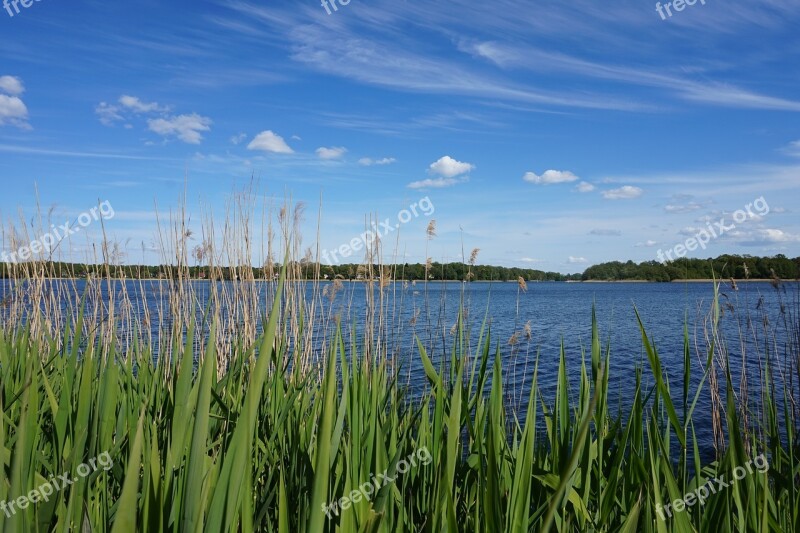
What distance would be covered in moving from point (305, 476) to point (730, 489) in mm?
1283

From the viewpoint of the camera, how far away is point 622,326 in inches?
727

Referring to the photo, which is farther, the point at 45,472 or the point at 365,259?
the point at 365,259

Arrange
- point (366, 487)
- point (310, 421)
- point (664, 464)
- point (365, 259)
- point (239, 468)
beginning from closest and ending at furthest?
1. point (239, 468)
2. point (366, 487)
3. point (664, 464)
4. point (310, 421)
5. point (365, 259)

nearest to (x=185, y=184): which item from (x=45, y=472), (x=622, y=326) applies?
(x=45, y=472)

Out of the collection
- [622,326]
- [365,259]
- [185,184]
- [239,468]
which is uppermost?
[185,184]

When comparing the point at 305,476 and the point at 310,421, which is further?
the point at 310,421

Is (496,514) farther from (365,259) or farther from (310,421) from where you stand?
(365,259)

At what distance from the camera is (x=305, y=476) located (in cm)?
157

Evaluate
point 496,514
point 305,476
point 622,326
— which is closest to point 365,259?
point 305,476

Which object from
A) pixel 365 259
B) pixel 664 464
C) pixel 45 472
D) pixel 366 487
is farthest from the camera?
pixel 365 259

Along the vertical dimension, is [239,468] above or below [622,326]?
above

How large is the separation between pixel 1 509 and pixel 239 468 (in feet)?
1.92

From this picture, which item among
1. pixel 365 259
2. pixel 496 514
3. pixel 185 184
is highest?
pixel 185 184

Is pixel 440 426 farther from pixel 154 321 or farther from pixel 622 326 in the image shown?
pixel 622 326
